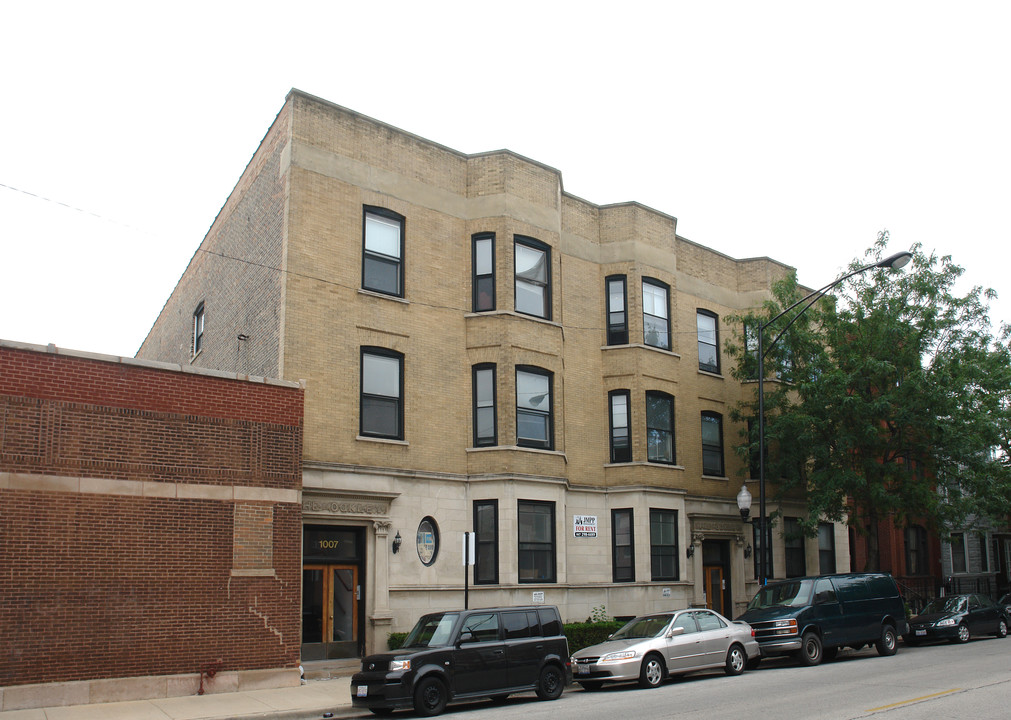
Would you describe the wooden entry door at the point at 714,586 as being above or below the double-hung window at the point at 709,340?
below

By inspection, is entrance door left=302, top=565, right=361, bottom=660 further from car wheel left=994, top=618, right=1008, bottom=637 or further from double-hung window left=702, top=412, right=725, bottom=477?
car wheel left=994, top=618, right=1008, bottom=637

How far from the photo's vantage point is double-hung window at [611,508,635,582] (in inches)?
1004

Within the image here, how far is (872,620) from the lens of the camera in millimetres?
21734

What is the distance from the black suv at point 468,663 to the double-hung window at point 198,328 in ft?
51.1

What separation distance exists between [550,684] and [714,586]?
13243 millimetres

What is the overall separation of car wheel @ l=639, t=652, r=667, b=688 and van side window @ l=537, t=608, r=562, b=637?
1.69 metres

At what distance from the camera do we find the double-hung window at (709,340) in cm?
2975

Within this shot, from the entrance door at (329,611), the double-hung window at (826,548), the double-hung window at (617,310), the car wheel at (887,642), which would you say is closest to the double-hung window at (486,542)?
the entrance door at (329,611)

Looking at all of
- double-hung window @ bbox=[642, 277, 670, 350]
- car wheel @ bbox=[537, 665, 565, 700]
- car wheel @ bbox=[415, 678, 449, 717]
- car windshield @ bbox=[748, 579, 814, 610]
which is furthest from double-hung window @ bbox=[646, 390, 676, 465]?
car wheel @ bbox=[415, 678, 449, 717]

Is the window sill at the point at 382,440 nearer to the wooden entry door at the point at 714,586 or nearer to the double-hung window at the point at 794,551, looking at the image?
the wooden entry door at the point at 714,586

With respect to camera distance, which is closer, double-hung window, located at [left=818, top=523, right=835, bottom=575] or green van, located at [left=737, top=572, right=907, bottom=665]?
green van, located at [left=737, top=572, right=907, bottom=665]

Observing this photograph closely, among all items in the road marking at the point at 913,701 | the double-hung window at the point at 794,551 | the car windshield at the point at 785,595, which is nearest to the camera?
the road marking at the point at 913,701

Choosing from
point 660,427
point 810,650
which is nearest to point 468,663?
point 810,650

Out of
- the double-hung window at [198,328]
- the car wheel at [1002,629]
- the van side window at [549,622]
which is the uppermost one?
the double-hung window at [198,328]
